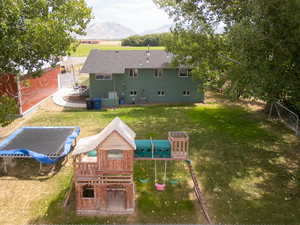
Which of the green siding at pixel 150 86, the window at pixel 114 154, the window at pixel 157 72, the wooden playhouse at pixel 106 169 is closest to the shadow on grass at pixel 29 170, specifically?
the wooden playhouse at pixel 106 169

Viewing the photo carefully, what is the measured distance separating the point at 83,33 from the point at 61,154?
9.28 metres

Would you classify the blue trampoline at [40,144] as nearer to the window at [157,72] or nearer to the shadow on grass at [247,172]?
the shadow on grass at [247,172]

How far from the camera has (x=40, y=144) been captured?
15.8 meters

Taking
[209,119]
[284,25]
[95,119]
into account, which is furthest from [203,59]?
[95,119]

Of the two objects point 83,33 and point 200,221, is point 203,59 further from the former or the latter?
point 200,221

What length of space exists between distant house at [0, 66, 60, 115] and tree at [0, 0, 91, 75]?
2.45 meters

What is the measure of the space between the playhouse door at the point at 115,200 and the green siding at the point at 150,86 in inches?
783

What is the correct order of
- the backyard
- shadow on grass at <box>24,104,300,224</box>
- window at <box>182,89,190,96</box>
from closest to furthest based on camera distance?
the backyard < shadow on grass at <box>24,104,300,224</box> < window at <box>182,89,190,96</box>

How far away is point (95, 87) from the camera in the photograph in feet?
101

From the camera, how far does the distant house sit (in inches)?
883

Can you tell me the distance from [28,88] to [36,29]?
481 inches

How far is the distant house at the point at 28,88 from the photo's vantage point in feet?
73.6

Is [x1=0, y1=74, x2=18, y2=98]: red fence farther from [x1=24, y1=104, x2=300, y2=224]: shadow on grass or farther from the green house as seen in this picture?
the green house

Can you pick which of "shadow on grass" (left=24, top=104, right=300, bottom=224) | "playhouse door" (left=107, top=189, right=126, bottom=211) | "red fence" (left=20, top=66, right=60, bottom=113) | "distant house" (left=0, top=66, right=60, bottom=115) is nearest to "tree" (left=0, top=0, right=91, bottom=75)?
"distant house" (left=0, top=66, right=60, bottom=115)
